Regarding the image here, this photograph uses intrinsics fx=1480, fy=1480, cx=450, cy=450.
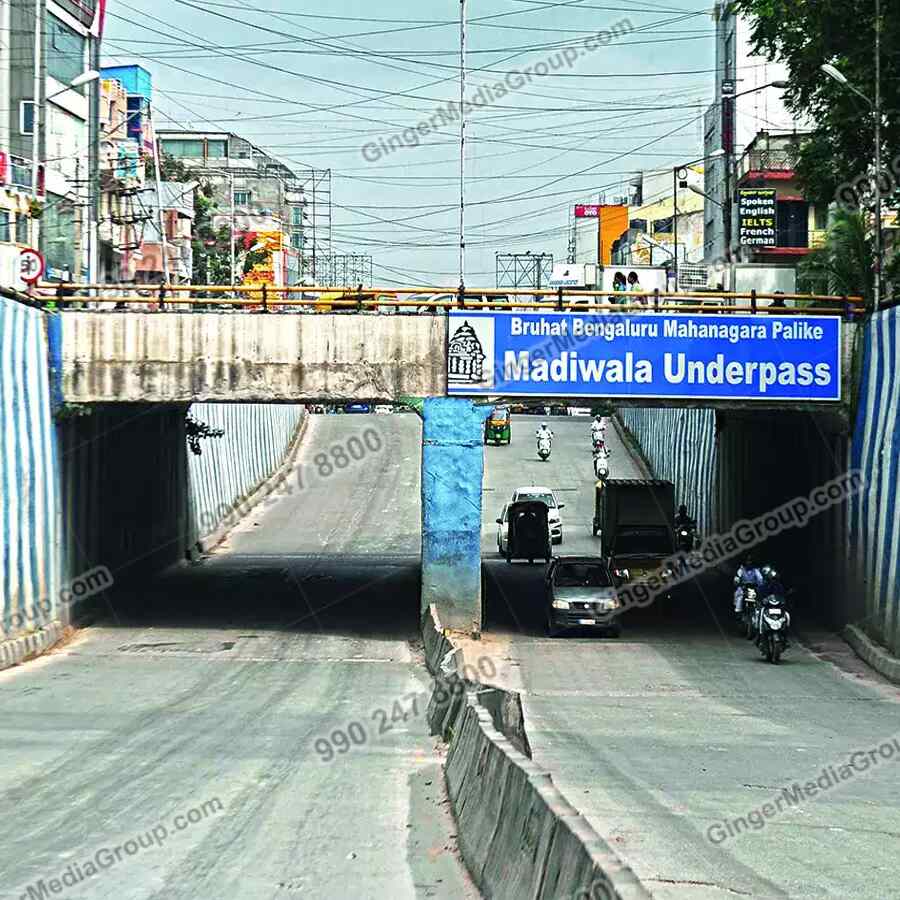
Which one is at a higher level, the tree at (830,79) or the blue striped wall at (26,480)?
the tree at (830,79)

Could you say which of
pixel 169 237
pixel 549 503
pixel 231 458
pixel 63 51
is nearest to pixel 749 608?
pixel 549 503

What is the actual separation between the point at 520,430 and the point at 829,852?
3209 inches

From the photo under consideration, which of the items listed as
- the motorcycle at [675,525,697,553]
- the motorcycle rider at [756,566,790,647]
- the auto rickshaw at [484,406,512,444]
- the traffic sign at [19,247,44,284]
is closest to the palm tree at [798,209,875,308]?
the motorcycle at [675,525,697,553]

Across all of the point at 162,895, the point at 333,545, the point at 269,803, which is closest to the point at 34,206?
the point at 333,545

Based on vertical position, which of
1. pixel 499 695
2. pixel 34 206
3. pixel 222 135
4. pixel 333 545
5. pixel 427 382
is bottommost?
pixel 333 545

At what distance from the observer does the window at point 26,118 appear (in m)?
51.2

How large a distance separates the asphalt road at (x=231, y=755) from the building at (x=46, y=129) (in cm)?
1491

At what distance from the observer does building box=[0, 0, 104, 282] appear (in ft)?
156

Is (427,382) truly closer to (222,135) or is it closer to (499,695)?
(499,695)

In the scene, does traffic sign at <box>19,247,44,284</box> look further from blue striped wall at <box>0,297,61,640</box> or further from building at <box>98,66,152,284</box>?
building at <box>98,66,152,284</box>

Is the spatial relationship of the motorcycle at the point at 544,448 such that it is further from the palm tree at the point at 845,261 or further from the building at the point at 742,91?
the palm tree at the point at 845,261

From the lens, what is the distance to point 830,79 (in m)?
40.9

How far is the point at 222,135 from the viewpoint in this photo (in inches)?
5507

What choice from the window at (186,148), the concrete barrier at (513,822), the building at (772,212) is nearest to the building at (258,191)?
the window at (186,148)
